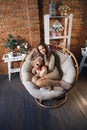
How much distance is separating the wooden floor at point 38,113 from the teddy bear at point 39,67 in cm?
53

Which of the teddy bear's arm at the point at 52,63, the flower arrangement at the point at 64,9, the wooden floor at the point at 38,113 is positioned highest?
the flower arrangement at the point at 64,9

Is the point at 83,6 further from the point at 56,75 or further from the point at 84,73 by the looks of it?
the point at 56,75

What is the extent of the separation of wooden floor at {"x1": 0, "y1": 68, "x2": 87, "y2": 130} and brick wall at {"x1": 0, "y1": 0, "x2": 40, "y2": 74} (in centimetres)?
120

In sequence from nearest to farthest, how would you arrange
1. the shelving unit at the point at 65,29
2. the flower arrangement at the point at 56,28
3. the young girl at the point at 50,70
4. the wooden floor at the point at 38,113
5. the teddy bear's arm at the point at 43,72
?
the wooden floor at the point at 38,113, the young girl at the point at 50,70, the teddy bear's arm at the point at 43,72, the shelving unit at the point at 65,29, the flower arrangement at the point at 56,28

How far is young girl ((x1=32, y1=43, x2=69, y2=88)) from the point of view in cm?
183

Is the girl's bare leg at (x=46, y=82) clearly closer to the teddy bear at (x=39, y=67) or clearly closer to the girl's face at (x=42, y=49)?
the teddy bear at (x=39, y=67)

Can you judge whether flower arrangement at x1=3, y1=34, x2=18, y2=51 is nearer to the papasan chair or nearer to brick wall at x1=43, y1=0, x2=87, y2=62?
the papasan chair

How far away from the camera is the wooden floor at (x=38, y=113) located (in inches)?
67.9

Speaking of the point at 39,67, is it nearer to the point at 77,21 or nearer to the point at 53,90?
the point at 53,90

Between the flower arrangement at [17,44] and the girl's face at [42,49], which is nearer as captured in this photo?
the girl's face at [42,49]

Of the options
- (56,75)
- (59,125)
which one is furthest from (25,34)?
(59,125)

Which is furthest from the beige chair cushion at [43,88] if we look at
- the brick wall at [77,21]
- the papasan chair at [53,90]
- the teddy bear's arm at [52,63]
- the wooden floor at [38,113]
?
the brick wall at [77,21]

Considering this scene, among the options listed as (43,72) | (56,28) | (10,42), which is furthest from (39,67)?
(56,28)

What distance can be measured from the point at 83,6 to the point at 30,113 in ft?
8.21
